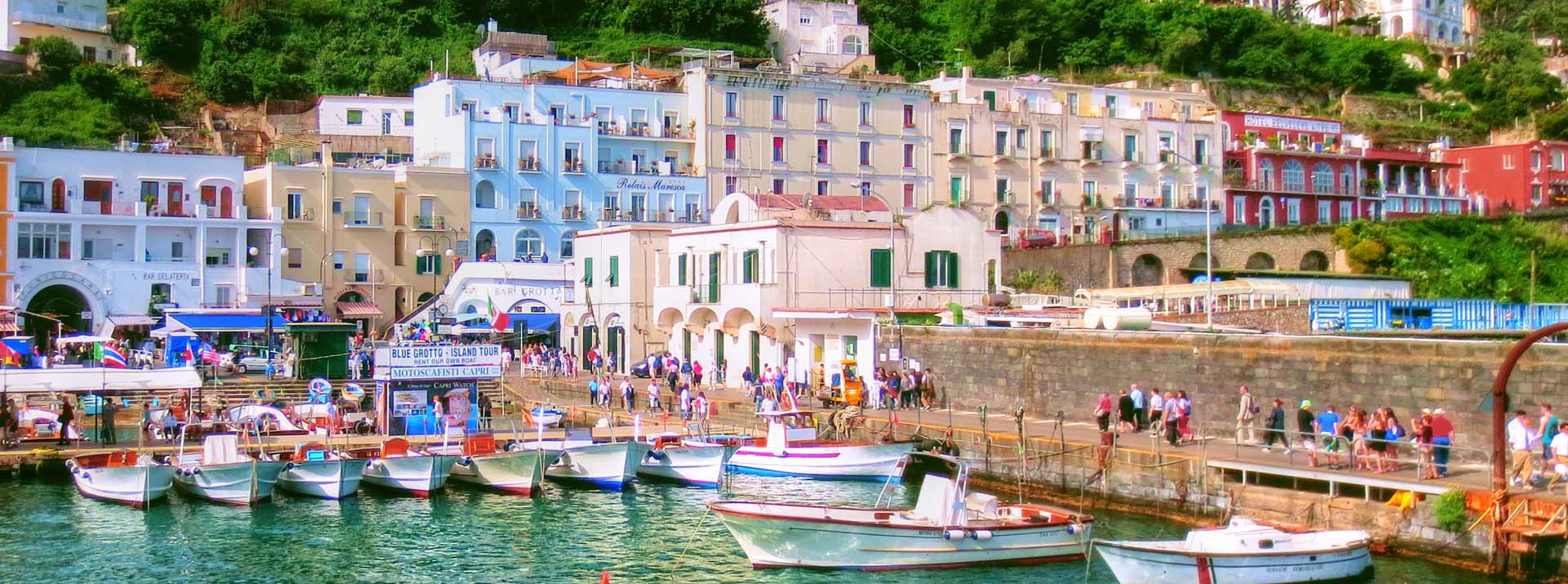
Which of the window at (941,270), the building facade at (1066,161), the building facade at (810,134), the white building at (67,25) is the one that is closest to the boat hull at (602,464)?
the window at (941,270)

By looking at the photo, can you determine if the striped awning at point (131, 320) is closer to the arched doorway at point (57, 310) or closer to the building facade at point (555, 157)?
the arched doorway at point (57, 310)

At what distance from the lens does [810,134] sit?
66625 millimetres

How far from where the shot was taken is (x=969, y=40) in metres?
89.6

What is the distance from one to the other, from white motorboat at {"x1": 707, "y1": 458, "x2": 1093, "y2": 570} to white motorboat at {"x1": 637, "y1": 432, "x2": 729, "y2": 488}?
8779 mm

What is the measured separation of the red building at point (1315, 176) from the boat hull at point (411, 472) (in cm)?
4722

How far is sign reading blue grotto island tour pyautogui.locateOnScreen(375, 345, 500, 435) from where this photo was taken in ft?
122

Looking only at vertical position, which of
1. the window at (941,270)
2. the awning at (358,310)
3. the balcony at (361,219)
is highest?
the balcony at (361,219)

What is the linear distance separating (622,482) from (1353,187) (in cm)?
5131

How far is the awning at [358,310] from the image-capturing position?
5844cm

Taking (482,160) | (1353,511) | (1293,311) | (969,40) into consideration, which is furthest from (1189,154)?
(1353,511)

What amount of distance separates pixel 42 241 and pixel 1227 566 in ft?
146

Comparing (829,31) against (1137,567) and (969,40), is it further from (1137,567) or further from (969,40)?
(1137,567)

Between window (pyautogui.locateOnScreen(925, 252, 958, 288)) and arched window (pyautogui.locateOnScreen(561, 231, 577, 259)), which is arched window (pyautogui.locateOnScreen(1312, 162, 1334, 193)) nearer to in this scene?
window (pyautogui.locateOnScreen(925, 252, 958, 288))

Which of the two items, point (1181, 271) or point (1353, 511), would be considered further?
point (1181, 271)
